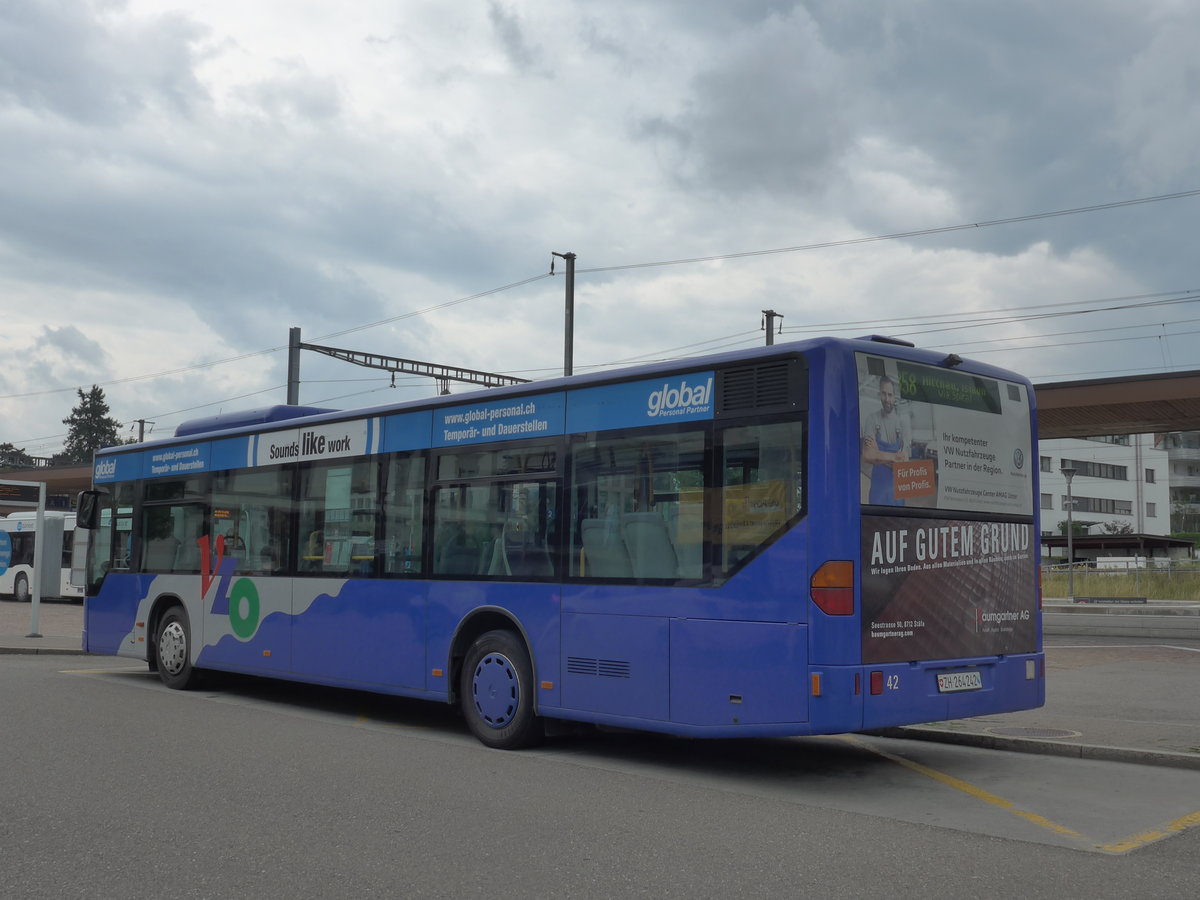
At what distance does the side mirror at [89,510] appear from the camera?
15.6 meters

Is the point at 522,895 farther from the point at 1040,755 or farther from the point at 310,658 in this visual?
the point at 310,658

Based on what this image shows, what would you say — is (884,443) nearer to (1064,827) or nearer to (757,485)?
(757,485)

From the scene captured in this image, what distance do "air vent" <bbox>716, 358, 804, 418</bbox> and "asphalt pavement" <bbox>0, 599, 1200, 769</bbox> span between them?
3.73 m

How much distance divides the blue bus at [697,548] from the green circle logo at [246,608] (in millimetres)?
958

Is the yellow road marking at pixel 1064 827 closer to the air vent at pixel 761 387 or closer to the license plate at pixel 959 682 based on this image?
the license plate at pixel 959 682

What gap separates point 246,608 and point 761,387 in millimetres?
7169

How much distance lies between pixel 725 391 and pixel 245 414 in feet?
24.9

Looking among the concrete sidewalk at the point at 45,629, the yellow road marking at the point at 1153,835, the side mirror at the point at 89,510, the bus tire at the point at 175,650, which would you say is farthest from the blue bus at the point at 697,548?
the concrete sidewalk at the point at 45,629

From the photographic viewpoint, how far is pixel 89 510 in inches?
619

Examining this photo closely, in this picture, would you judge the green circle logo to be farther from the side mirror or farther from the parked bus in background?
the parked bus in background

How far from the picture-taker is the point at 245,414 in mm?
14289

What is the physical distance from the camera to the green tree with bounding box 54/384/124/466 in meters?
126

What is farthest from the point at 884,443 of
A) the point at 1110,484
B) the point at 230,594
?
the point at 1110,484

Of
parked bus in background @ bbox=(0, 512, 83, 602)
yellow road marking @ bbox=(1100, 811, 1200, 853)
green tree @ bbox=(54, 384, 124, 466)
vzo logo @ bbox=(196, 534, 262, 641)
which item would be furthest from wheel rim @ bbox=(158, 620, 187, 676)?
green tree @ bbox=(54, 384, 124, 466)
